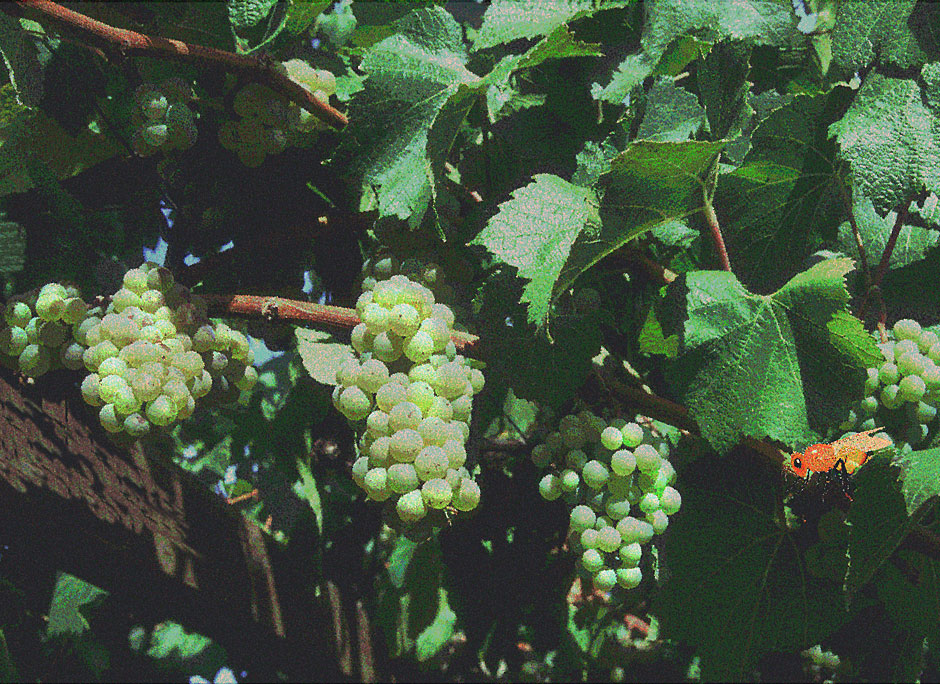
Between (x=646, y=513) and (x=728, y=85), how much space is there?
557 mm

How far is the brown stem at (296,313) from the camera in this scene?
3.47 ft

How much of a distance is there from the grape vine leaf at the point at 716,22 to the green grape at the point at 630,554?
675 millimetres

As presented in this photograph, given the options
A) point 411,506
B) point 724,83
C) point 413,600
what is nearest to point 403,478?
point 411,506

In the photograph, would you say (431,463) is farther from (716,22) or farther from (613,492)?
(716,22)

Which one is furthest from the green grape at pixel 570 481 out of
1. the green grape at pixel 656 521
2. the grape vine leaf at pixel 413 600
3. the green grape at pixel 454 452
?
the grape vine leaf at pixel 413 600

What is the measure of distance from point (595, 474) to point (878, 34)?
0.73 metres

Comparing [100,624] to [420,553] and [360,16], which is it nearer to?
[420,553]

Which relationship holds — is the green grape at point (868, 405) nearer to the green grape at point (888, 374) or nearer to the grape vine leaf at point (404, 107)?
the green grape at point (888, 374)

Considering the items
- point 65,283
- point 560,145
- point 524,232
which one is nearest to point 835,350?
point 524,232

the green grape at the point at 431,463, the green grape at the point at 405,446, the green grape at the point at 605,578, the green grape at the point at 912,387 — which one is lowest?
the green grape at the point at 605,578

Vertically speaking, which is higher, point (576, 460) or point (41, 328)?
point (41, 328)

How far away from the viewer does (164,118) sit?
111 centimetres

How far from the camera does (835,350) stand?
968 millimetres

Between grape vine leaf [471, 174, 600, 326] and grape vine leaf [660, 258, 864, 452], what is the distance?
0.20 meters
